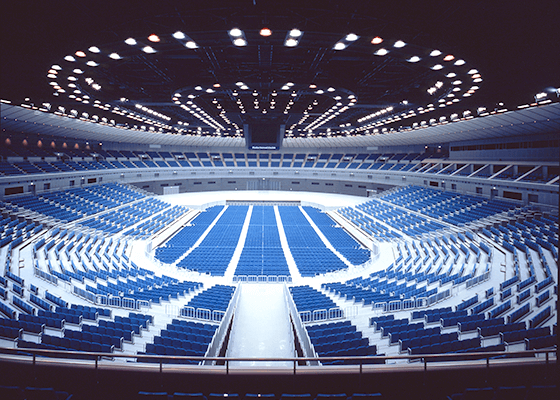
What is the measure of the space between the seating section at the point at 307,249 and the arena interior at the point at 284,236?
0.30 metres

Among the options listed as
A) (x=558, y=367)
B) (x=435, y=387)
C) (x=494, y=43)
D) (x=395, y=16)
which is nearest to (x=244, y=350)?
(x=435, y=387)

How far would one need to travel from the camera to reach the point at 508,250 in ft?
58.0

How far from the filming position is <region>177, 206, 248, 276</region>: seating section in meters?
19.1

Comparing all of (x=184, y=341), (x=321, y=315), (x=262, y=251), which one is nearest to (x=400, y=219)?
(x=262, y=251)

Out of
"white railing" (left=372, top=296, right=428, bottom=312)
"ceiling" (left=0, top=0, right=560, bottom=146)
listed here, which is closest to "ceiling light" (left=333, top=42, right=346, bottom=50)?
"ceiling" (left=0, top=0, right=560, bottom=146)

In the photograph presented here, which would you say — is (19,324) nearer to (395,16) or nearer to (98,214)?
Result: (395,16)

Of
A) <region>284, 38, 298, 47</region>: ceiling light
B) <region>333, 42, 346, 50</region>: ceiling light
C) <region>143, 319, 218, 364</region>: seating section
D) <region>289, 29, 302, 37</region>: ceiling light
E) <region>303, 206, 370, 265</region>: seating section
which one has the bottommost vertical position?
<region>143, 319, 218, 364</region>: seating section

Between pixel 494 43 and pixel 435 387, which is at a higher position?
pixel 494 43

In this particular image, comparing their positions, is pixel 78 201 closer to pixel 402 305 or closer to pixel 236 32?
pixel 236 32

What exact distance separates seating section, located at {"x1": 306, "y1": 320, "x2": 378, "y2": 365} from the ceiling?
28.1 ft

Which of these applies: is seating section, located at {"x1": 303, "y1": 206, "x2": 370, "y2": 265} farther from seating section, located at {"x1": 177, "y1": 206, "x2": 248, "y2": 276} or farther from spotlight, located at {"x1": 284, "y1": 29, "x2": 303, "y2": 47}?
spotlight, located at {"x1": 284, "y1": 29, "x2": 303, "y2": 47}

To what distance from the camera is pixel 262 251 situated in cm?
2316

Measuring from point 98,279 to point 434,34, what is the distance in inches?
684

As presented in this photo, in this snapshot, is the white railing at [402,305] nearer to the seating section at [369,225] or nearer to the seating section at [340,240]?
the seating section at [340,240]
